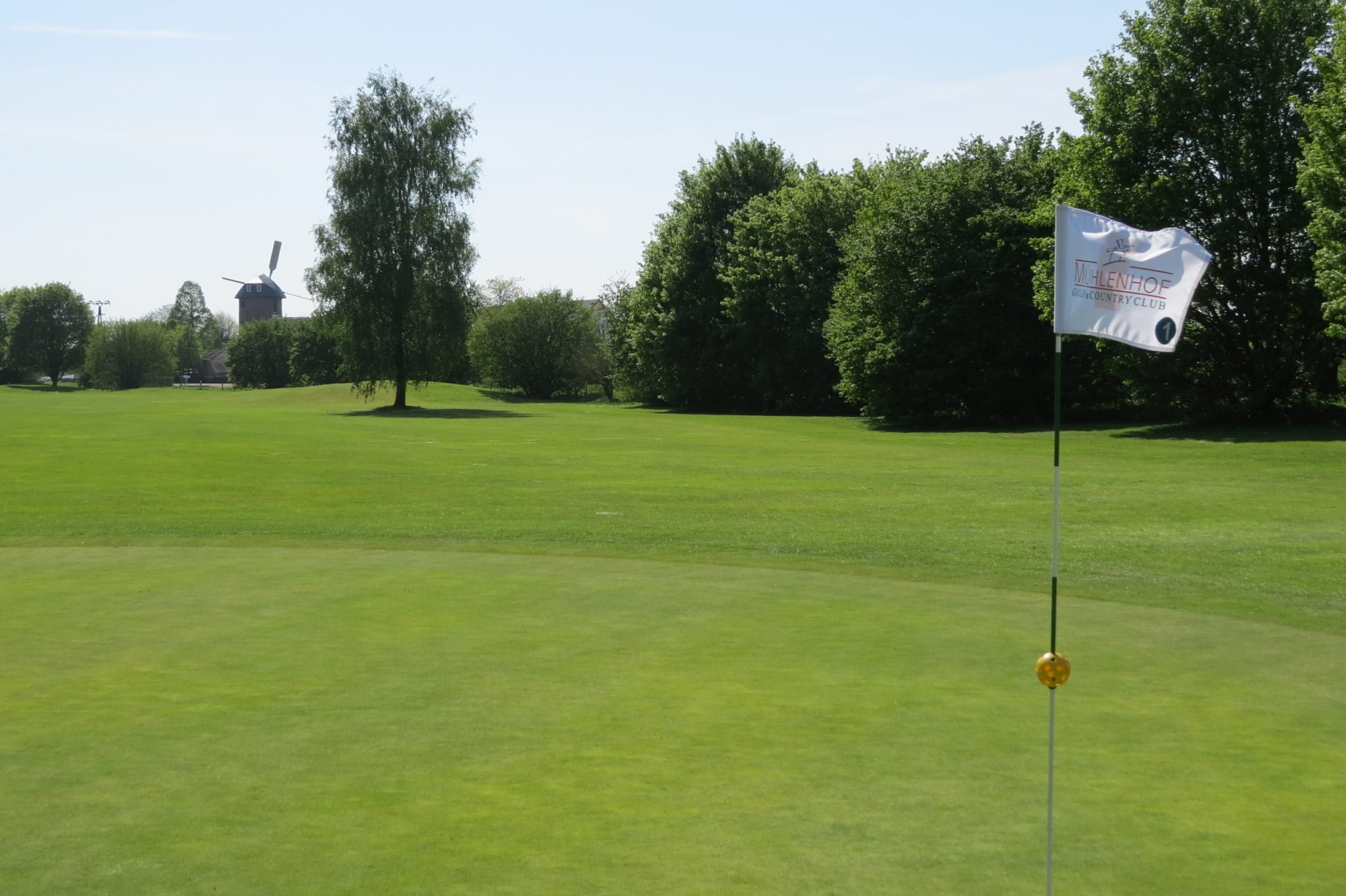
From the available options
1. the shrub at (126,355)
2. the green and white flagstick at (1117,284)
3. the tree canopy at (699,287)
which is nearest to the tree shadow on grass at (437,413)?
the tree canopy at (699,287)

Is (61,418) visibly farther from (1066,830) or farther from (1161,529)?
(1066,830)

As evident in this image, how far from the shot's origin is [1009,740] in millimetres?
7434

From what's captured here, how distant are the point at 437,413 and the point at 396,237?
10860mm

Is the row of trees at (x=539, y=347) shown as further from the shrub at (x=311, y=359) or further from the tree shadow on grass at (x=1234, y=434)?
the tree shadow on grass at (x=1234, y=434)

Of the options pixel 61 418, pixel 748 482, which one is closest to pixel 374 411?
pixel 61 418

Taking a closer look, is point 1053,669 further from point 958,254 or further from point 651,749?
point 958,254

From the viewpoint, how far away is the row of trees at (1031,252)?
4200cm

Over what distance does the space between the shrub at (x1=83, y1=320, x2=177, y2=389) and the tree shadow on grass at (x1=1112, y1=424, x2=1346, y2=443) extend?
381 feet

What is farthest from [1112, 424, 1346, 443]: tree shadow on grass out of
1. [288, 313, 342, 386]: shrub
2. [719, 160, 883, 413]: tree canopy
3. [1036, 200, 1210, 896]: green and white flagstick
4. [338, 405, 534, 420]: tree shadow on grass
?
[288, 313, 342, 386]: shrub

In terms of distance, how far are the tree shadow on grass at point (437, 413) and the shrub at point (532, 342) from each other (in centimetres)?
2694

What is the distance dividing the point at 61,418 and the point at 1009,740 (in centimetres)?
5596

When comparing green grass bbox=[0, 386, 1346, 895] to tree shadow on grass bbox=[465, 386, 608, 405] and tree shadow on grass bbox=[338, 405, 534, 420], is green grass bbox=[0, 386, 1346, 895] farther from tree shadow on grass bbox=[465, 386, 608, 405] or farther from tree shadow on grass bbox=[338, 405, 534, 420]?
tree shadow on grass bbox=[465, 386, 608, 405]

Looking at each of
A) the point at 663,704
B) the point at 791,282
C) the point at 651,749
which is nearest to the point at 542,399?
the point at 791,282

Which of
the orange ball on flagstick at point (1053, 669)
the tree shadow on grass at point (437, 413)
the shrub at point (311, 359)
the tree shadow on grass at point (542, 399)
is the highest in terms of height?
the shrub at point (311, 359)
